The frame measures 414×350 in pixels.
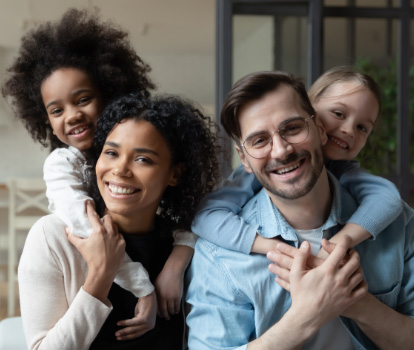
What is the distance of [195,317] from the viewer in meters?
1.48

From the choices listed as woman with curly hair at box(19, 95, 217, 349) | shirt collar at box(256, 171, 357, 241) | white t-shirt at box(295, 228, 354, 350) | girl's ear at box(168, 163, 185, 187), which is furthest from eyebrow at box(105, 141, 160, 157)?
white t-shirt at box(295, 228, 354, 350)

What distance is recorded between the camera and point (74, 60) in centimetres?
155

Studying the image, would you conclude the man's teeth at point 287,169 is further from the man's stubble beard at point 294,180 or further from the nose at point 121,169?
the nose at point 121,169

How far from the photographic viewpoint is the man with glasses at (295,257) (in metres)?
1.38

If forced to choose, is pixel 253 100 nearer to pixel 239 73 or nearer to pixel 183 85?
pixel 239 73

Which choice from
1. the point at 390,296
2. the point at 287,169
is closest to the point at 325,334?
the point at 390,296

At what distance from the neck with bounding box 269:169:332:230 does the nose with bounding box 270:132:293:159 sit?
143 mm

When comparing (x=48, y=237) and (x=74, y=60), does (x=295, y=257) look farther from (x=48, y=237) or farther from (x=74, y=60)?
(x=74, y=60)

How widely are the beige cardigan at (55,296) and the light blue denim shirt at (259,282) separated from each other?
252 mm

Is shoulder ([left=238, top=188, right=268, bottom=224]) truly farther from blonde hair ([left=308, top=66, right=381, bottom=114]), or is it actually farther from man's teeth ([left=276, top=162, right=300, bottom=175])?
blonde hair ([left=308, top=66, right=381, bottom=114])

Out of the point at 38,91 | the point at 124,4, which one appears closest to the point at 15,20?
the point at 124,4

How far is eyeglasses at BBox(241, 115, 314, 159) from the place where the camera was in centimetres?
141

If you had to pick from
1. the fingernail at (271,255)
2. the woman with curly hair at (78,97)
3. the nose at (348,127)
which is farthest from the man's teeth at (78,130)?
the nose at (348,127)

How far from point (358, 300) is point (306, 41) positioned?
102 inches
